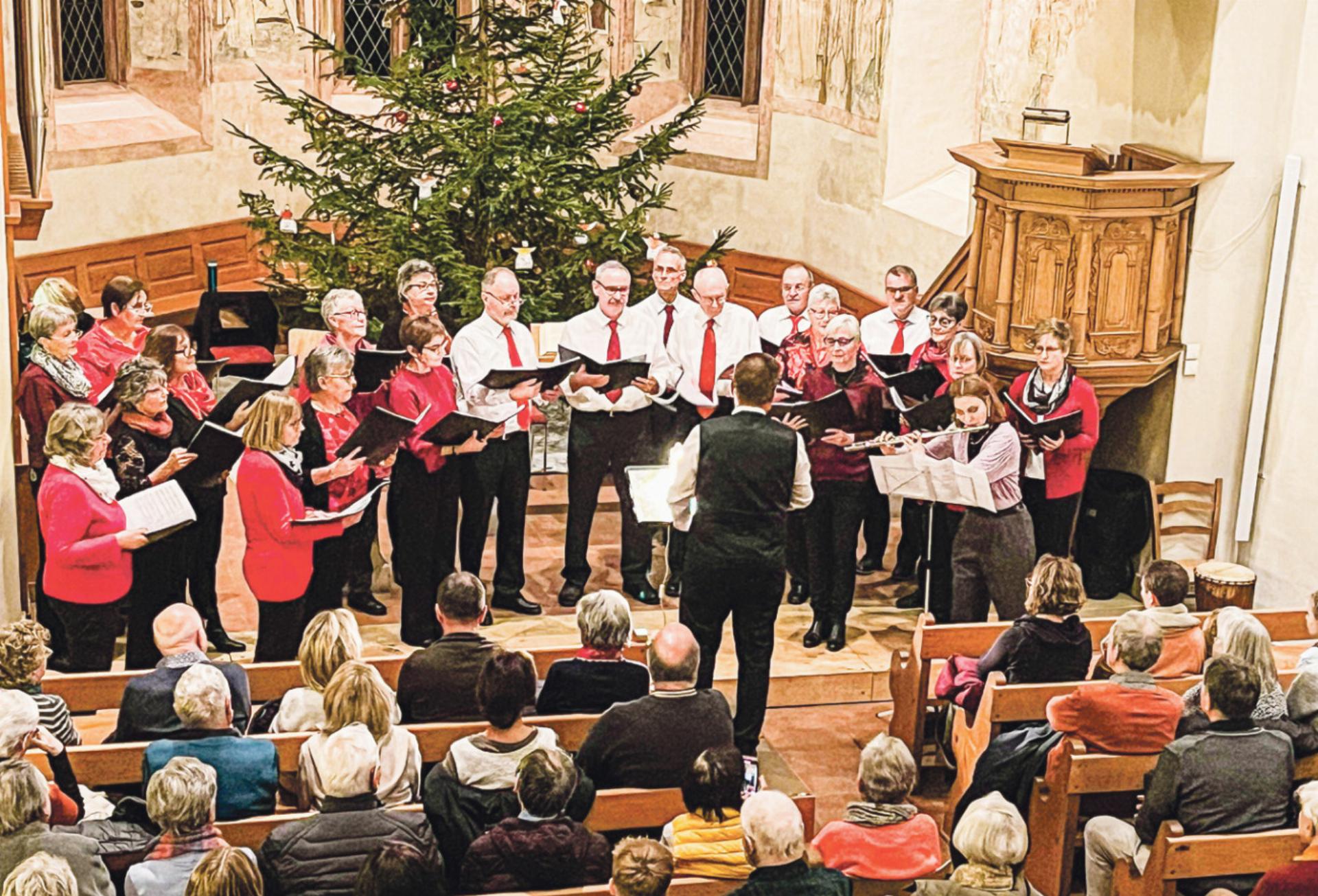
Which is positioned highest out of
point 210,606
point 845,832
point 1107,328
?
point 1107,328

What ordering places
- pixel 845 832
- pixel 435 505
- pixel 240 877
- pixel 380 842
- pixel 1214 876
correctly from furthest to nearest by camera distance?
pixel 435 505, pixel 1214 876, pixel 845 832, pixel 380 842, pixel 240 877

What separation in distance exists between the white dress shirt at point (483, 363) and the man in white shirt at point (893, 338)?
6.05ft

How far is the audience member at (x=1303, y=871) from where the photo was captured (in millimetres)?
4547

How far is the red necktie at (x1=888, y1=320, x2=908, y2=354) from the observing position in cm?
827

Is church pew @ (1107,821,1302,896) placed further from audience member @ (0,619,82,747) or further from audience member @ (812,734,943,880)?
audience member @ (0,619,82,747)

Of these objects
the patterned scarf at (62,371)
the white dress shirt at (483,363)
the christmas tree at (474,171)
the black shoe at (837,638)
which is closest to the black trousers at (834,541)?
the black shoe at (837,638)

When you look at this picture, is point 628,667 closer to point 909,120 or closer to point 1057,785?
point 1057,785

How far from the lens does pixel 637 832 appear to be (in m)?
5.12

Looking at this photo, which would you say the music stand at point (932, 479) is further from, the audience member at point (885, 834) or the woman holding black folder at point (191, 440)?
the woman holding black folder at point (191, 440)

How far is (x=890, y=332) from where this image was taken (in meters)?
8.32

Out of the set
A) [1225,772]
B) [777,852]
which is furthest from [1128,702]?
[777,852]

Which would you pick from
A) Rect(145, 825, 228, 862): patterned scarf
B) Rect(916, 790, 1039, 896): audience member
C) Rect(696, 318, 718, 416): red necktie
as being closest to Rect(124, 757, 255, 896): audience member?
Rect(145, 825, 228, 862): patterned scarf

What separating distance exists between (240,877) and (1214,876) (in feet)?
9.32

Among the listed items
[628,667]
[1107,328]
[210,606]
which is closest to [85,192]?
[210,606]
